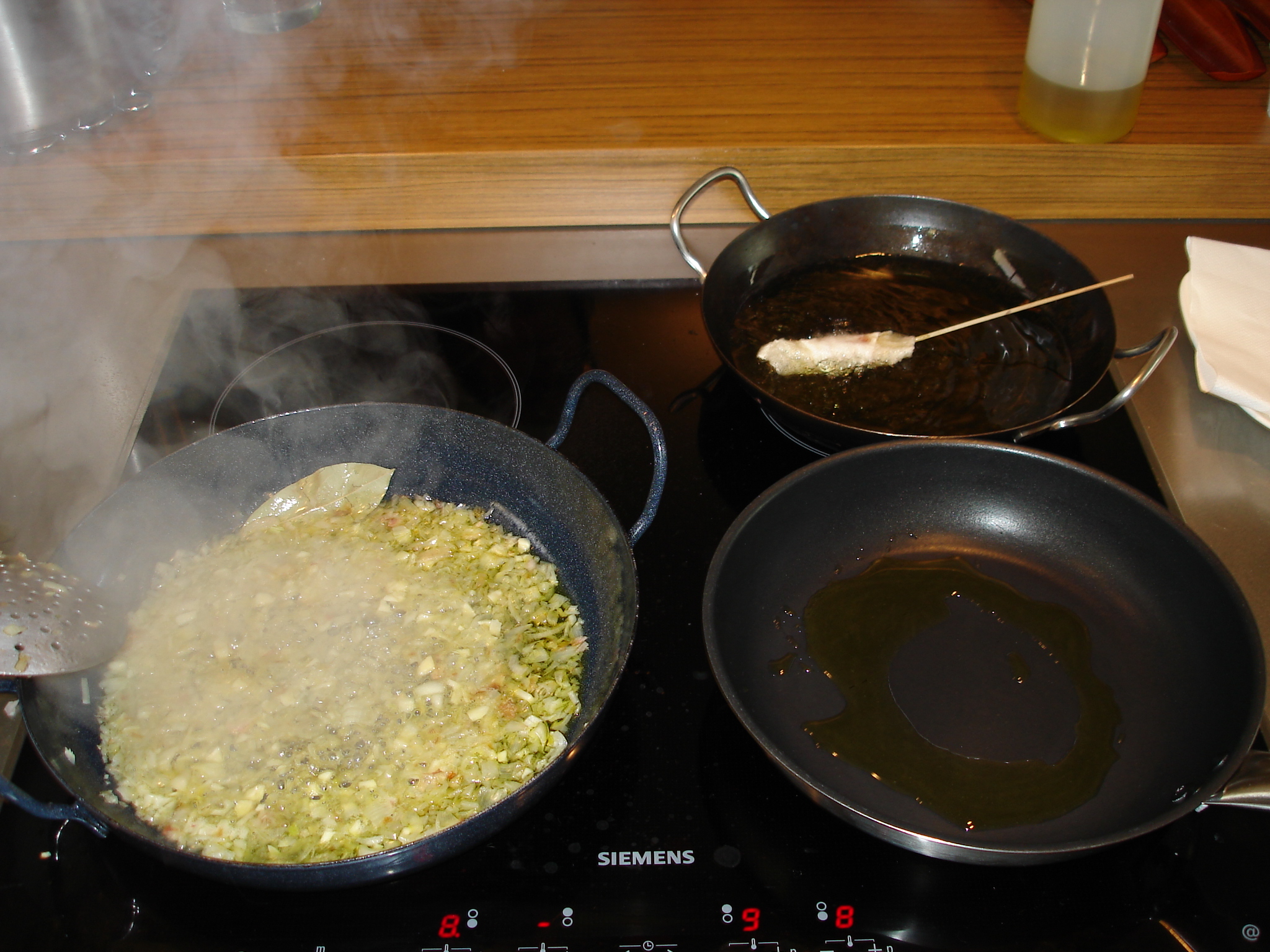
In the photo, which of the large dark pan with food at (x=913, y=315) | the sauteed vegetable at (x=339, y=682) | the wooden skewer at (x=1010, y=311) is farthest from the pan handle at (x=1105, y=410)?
the sauteed vegetable at (x=339, y=682)

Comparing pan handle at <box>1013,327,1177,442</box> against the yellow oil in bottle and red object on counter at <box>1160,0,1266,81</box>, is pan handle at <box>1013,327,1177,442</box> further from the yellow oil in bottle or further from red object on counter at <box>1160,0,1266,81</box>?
red object on counter at <box>1160,0,1266,81</box>

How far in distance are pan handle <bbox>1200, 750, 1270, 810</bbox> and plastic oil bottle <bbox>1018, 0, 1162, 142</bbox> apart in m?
0.95

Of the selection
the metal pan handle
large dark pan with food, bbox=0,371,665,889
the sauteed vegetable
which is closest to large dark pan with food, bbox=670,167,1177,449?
large dark pan with food, bbox=0,371,665,889

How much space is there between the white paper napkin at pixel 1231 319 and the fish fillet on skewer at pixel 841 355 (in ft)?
1.25

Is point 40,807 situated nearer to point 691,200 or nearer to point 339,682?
point 339,682

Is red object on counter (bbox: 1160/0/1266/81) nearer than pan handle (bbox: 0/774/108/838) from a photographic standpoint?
No

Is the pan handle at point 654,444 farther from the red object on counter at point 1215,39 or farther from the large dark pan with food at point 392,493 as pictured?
the red object on counter at point 1215,39

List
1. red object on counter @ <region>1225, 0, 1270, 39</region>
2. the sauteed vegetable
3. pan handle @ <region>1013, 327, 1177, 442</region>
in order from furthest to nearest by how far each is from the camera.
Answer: red object on counter @ <region>1225, 0, 1270, 39</region> < pan handle @ <region>1013, 327, 1177, 442</region> < the sauteed vegetable

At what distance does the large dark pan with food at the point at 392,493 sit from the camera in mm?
726

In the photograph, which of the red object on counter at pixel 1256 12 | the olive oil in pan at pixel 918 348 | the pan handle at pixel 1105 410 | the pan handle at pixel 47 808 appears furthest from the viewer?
the red object on counter at pixel 1256 12

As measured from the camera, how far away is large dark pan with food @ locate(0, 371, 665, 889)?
0.73 metres

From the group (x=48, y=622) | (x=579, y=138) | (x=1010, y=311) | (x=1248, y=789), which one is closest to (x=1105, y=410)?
(x=1010, y=311)

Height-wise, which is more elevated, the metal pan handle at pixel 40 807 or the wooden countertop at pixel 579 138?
the wooden countertop at pixel 579 138

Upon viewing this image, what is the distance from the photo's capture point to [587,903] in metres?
0.76
